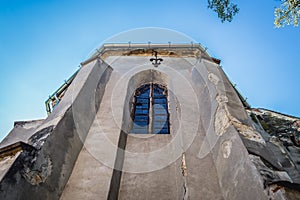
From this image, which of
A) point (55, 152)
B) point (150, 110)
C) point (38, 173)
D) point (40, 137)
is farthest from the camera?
point (150, 110)

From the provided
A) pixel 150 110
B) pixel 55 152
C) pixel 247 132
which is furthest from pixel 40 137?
pixel 150 110

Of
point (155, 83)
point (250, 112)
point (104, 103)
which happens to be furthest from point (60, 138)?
point (250, 112)

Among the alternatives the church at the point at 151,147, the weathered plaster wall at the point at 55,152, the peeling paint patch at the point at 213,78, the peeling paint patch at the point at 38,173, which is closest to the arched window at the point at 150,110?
the church at the point at 151,147

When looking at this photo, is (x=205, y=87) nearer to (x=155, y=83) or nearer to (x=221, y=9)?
(x=221, y=9)

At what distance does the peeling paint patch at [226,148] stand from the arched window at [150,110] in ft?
7.03

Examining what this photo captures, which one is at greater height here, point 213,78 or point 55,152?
point 213,78

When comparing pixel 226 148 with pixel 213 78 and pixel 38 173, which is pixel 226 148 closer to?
pixel 213 78

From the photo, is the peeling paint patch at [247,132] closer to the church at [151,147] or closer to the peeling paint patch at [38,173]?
the church at [151,147]

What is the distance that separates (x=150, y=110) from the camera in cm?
729

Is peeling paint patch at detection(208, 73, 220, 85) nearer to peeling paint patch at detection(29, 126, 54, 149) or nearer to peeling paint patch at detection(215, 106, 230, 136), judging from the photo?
peeling paint patch at detection(215, 106, 230, 136)

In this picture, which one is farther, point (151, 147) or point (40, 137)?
point (151, 147)

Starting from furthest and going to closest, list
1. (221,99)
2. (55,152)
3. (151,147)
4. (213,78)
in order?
(213,78) → (151,147) → (221,99) → (55,152)

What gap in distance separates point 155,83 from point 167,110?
1.67 m

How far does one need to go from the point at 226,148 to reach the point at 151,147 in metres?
1.84
